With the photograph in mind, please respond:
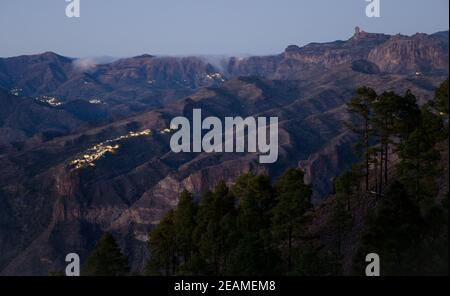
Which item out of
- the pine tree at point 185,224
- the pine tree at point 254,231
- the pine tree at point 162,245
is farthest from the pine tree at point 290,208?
the pine tree at point 162,245

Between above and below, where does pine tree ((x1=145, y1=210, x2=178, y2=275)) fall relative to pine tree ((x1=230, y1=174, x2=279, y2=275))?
below

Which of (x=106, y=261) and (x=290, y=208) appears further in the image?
(x=106, y=261)

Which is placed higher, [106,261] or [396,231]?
[396,231]

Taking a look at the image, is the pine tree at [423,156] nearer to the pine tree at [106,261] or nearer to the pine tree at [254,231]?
the pine tree at [254,231]

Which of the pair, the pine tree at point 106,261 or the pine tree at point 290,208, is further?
the pine tree at point 106,261

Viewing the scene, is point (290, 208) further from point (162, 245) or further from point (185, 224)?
point (162, 245)

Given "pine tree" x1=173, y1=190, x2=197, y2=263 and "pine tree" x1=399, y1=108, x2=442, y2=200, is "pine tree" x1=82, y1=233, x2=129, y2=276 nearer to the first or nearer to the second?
"pine tree" x1=173, y1=190, x2=197, y2=263

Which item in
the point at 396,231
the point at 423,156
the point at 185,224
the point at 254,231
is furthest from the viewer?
the point at 185,224

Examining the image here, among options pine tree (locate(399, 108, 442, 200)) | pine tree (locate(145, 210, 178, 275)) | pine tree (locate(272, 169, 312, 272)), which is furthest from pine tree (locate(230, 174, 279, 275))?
pine tree (locate(399, 108, 442, 200))

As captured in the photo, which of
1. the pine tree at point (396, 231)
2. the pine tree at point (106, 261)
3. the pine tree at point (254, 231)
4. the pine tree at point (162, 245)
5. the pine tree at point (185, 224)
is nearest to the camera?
the pine tree at point (396, 231)

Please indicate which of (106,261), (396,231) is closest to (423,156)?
(396,231)
